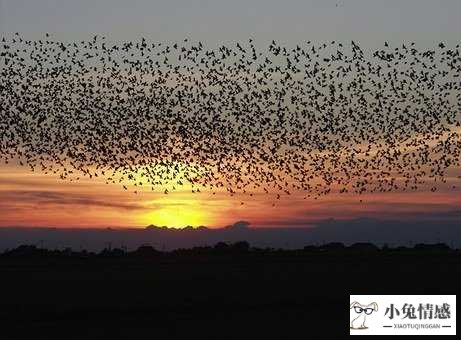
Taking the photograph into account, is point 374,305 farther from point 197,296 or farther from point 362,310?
point 197,296

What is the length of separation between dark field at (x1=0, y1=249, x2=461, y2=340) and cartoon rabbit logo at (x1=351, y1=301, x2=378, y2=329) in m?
0.56

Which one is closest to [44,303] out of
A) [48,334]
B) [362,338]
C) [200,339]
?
[48,334]

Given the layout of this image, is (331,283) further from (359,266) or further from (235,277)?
(359,266)

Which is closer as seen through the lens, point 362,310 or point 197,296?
point 362,310

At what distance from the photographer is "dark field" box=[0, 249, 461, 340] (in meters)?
34.4

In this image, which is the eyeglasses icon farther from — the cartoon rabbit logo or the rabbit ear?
the rabbit ear

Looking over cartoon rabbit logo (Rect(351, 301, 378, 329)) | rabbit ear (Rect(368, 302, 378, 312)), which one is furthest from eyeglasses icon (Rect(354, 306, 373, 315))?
rabbit ear (Rect(368, 302, 378, 312))

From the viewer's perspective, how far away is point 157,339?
32438 mm

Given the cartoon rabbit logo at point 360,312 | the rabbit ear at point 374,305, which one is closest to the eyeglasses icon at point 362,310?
the cartoon rabbit logo at point 360,312

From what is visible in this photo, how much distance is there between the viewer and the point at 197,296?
1678 inches
